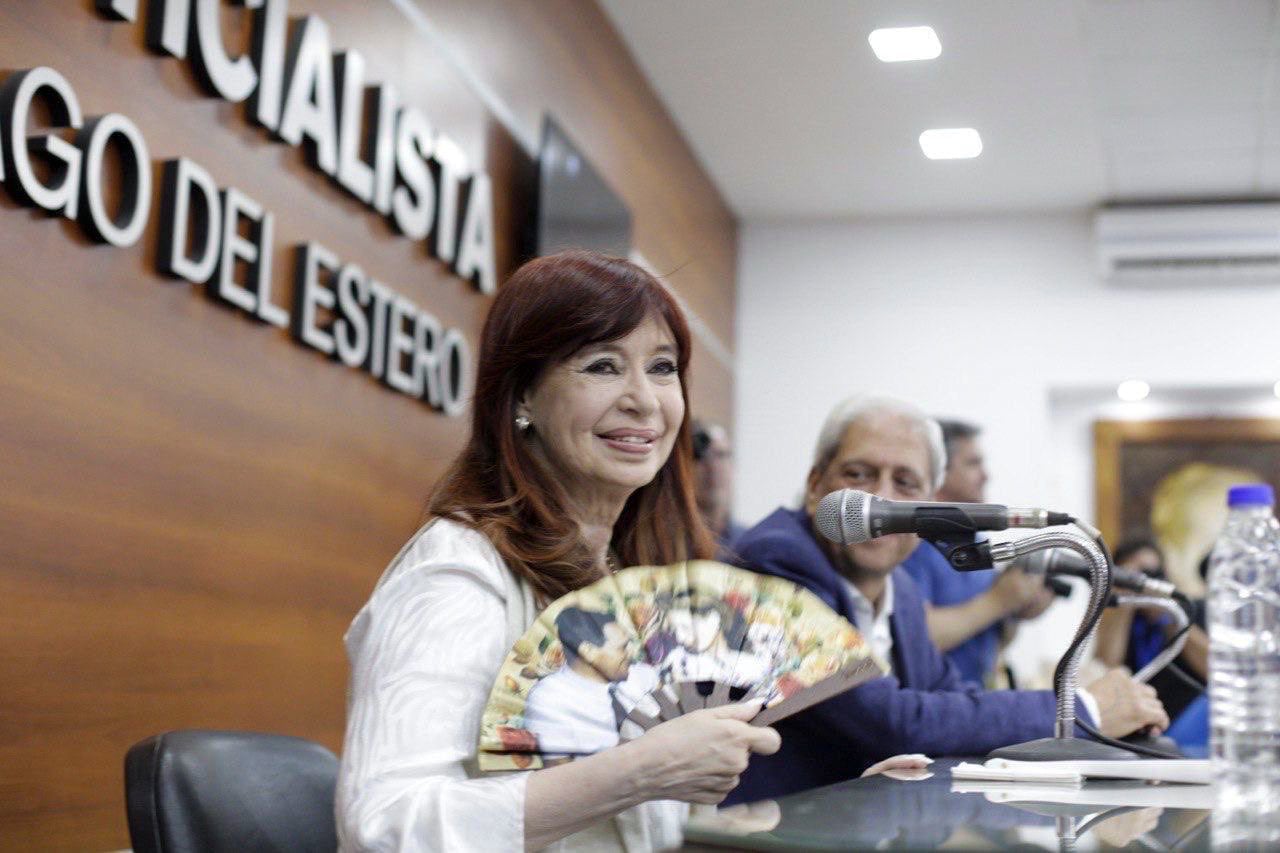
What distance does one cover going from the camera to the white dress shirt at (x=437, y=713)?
142 cm

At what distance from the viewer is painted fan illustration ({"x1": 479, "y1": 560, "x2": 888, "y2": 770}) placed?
1.47 meters

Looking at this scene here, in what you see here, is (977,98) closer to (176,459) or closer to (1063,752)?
(176,459)

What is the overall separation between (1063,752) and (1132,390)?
6256mm

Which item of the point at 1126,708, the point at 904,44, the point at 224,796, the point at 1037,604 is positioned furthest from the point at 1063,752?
the point at 904,44

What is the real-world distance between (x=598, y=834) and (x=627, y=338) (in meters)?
0.61

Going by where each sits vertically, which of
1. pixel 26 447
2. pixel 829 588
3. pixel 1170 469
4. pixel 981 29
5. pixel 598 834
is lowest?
pixel 598 834

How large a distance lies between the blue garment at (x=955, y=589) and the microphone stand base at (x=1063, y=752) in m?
1.54

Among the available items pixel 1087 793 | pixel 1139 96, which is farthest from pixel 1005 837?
pixel 1139 96

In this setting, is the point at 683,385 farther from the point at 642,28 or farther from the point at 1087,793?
the point at 642,28

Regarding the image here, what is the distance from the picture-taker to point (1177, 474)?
7652 mm

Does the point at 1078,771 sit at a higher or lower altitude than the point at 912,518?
lower

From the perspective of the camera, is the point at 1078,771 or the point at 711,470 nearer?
the point at 1078,771

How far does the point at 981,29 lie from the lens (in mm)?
5160

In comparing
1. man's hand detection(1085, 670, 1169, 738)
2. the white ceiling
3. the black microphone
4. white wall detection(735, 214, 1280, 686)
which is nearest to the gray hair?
man's hand detection(1085, 670, 1169, 738)
